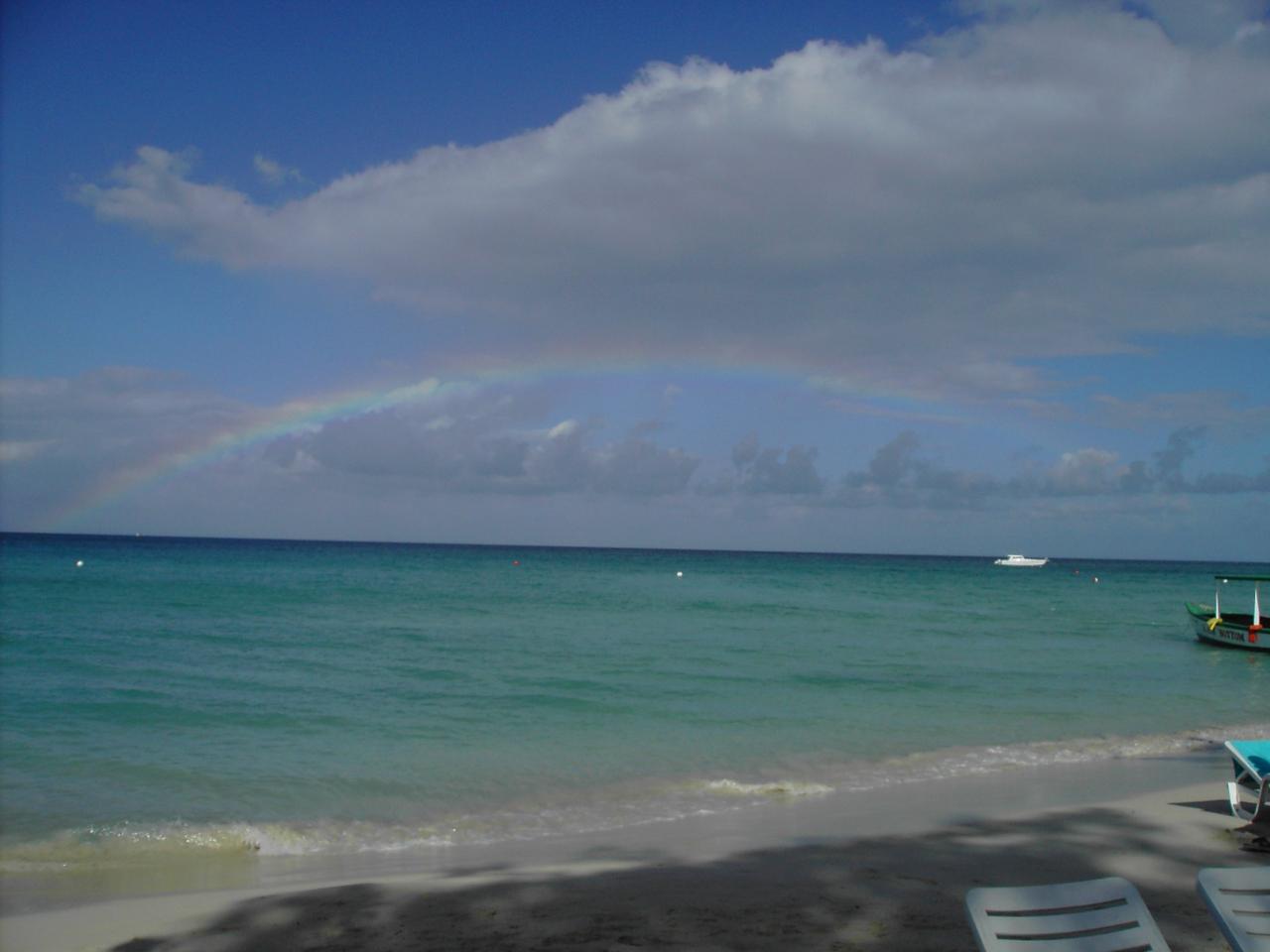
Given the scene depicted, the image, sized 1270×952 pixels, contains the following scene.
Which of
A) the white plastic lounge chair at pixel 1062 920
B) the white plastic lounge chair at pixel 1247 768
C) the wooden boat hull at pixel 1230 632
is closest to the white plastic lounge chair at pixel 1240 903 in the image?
the white plastic lounge chair at pixel 1062 920

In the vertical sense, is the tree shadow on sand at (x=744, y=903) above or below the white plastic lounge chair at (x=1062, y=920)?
below

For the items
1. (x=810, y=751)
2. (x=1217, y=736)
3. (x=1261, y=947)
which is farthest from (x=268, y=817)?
(x=1217, y=736)

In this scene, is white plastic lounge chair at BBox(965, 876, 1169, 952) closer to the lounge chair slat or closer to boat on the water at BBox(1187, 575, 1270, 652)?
the lounge chair slat

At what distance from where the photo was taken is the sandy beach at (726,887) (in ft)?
19.6

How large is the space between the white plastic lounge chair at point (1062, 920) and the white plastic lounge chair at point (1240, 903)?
27 cm

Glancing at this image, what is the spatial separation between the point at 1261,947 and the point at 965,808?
20.5 feet

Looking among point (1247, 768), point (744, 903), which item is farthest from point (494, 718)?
point (1247, 768)

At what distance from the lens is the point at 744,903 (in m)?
6.50

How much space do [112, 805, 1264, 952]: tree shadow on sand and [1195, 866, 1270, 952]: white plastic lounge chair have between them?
2.06 meters

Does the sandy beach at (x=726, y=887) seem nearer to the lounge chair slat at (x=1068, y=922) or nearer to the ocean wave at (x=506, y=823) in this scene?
the ocean wave at (x=506, y=823)

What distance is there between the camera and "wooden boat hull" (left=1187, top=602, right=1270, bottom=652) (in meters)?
27.4

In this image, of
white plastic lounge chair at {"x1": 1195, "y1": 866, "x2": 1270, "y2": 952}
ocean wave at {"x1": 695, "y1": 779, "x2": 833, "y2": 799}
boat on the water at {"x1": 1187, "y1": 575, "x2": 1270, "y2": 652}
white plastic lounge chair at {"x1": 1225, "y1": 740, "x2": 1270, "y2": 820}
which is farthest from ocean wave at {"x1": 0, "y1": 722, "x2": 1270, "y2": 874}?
boat on the water at {"x1": 1187, "y1": 575, "x2": 1270, "y2": 652}

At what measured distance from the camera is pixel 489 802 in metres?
10.2

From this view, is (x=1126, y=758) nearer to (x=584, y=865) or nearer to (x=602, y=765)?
(x=602, y=765)
